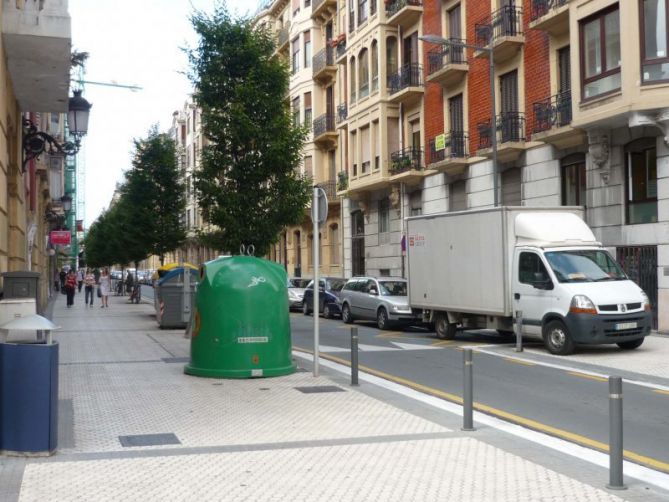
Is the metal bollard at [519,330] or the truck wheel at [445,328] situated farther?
the truck wheel at [445,328]

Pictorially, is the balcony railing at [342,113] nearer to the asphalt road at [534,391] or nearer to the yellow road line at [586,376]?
the asphalt road at [534,391]

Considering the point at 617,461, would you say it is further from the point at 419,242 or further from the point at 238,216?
the point at 238,216

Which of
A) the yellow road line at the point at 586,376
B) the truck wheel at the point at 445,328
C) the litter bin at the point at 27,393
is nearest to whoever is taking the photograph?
the litter bin at the point at 27,393

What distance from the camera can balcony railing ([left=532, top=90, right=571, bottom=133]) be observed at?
77.4 ft

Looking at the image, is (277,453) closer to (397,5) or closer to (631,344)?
(631,344)

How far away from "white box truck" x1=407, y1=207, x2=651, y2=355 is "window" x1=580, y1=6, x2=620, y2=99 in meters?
5.15

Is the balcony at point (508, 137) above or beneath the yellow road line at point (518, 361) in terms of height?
above

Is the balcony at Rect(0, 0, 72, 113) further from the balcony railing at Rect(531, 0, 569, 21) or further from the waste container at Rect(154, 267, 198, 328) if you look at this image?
the balcony railing at Rect(531, 0, 569, 21)

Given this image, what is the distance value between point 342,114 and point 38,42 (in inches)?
1114

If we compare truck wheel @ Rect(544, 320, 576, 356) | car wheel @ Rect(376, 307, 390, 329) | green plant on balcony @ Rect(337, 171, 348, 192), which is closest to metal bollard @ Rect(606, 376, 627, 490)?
truck wheel @ Rect(544, 320, 576, 356)

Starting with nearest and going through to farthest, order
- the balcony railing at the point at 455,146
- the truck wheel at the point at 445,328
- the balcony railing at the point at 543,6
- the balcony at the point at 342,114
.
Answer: the truck wheel at the point at 445,328
the balcony railing at the point at 543,6
the balcony railing at the point at 455,146
the balcony at the point at 342,114

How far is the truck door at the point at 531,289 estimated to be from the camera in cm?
1608

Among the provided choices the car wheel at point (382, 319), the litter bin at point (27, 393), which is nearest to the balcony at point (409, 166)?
the car wheel at point (382, 319)

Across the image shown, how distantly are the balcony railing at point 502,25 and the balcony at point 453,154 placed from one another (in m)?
3.50
